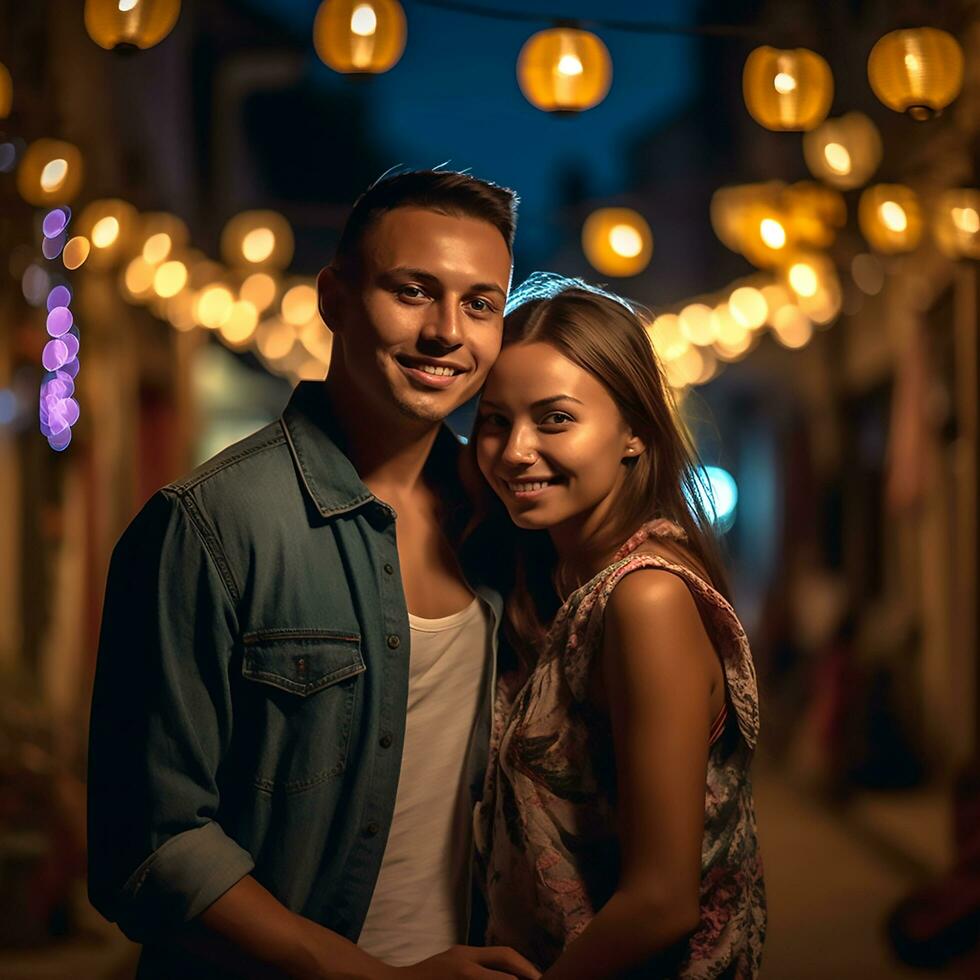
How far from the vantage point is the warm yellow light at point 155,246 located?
9.98 meters

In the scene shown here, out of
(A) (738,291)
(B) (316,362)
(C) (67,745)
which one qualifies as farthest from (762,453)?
(C) (67,745)

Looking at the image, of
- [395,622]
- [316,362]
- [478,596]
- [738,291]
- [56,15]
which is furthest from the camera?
[316,362]

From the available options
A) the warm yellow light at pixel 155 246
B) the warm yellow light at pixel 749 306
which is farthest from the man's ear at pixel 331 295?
the warm yellow light at pixel 749 306

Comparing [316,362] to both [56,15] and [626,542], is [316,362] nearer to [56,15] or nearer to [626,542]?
[56,15]

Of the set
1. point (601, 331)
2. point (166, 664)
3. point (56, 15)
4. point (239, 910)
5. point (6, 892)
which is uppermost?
point (56, 15)

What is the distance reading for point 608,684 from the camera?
2.29 metres

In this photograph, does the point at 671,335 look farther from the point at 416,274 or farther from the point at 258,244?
the point at 416,274

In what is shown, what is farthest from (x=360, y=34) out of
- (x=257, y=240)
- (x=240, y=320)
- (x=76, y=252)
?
(x=240, y=320)

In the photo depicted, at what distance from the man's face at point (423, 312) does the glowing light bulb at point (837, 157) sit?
19.0 feet

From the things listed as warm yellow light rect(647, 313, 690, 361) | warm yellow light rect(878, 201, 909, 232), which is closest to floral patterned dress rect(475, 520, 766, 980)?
warm yellow light rect(878, 201, 909, 232)

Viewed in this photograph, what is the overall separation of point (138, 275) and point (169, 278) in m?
0.40

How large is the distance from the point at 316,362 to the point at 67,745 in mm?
11774

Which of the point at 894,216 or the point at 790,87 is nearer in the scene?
the point at 790,87

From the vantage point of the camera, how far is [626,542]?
256 cm
